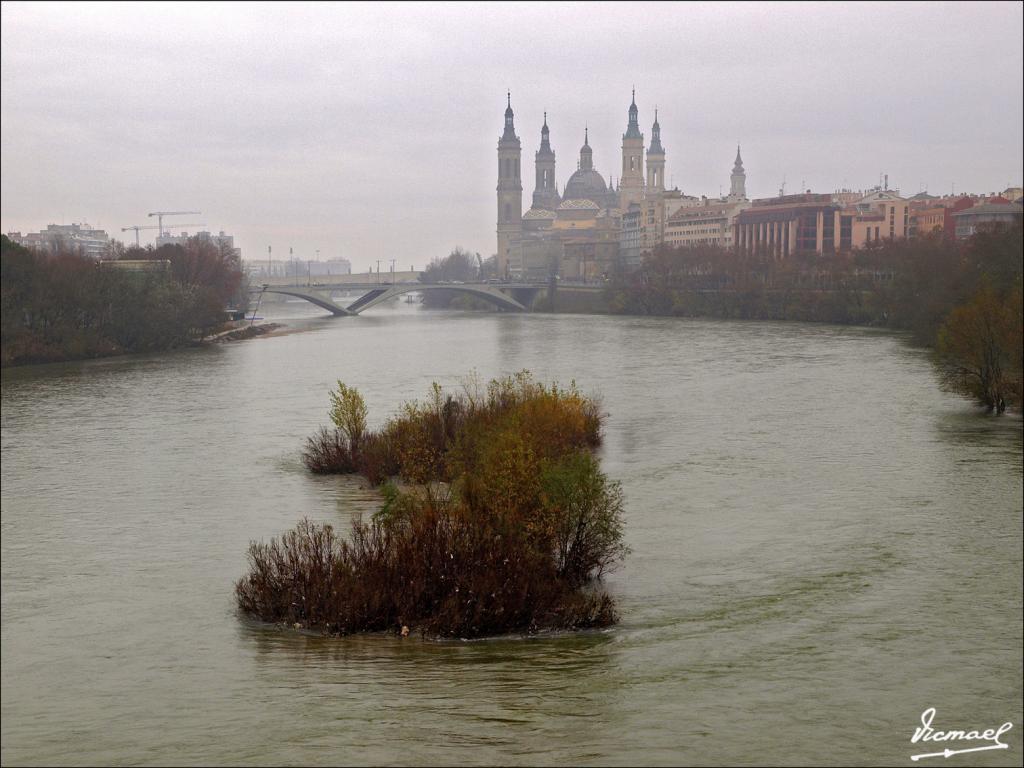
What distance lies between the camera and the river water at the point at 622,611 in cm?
487

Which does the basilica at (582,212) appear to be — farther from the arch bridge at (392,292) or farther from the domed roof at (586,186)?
the arch bridge at (392,292)

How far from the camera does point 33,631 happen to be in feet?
20.9

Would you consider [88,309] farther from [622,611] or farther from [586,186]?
[586,186]

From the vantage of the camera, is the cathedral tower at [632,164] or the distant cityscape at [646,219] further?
the cathedral tower at [632,164]

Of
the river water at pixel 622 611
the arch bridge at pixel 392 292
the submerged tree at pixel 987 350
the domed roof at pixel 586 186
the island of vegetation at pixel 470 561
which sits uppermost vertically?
the domed roof at pixel 586 186

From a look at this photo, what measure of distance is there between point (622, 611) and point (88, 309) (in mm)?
19573

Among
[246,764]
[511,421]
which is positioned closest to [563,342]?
[511,421]

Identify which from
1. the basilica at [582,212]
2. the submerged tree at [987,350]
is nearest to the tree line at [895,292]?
the submerged tree at [987,350]

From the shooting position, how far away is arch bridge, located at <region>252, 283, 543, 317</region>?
46.2 meters

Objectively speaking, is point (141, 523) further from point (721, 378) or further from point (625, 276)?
point (625, 276)

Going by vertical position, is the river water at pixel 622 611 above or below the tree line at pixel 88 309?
below

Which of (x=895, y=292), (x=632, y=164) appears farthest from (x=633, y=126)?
(x=895, y=292)

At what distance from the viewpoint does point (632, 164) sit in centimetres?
8519

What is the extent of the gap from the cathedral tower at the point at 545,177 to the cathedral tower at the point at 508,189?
7569 mm
